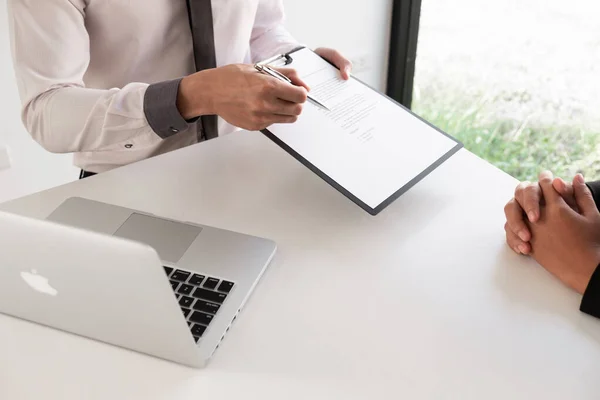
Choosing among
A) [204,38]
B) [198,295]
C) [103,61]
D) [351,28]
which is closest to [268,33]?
→ [204,38]

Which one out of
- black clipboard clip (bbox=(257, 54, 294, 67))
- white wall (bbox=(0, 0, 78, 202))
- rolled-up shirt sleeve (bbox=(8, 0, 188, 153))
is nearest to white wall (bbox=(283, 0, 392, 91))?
white wall (bbox=(0, 0, 78, 202))

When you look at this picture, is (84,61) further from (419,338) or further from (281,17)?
(419,338)

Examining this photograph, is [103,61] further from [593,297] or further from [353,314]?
[593,297]

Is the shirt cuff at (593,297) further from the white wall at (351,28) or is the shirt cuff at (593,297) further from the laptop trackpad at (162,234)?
the white wall at (351,28)

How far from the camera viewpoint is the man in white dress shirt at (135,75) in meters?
0.89

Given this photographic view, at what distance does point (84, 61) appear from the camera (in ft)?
3.32

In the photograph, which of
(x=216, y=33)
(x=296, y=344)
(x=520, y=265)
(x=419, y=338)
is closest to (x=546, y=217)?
(x=520, y=265)

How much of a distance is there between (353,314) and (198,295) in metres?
0.19

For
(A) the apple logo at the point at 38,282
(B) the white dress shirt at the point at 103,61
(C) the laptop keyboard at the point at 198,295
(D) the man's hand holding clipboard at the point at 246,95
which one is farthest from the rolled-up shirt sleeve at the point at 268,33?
(A) the apple logo at the point at 38,282

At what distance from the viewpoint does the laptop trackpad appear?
82 cm

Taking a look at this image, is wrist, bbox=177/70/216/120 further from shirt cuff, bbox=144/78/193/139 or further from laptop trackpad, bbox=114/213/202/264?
laptop trackpad, bbox=114/213/202/264

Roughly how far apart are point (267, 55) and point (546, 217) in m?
0.70

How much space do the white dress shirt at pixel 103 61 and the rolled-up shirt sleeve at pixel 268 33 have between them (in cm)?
8

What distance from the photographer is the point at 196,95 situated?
915 millimetres
